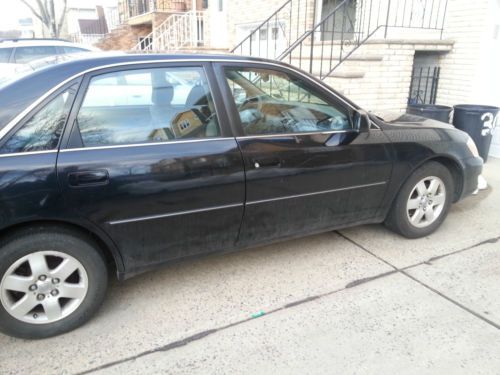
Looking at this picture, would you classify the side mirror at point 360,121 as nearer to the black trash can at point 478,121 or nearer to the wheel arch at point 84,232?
the wheel arch at point 84,232

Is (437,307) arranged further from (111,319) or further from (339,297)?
(111,319)

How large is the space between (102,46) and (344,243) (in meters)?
18.1

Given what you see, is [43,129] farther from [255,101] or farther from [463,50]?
[463,50]

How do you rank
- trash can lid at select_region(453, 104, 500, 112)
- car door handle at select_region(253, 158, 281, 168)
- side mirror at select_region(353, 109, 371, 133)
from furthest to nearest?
trash can lid at select_region(453, 104, 500, 112) < side mirror at select_region(353, 109, 371, 133) < car door handle at select_region(253, 158, 281, 168)

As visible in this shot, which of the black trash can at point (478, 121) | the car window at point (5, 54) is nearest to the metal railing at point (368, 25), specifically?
the black trash can at point (478, 121)

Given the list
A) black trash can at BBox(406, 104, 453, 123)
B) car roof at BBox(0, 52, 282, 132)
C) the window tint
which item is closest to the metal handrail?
black trash can at BBox(406, 104, 453, 123)

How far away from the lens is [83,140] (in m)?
2.53

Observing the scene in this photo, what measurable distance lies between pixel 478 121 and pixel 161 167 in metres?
5.16

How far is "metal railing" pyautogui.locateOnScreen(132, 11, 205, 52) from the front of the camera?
15008 mm

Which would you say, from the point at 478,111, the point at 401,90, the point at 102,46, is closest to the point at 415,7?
the point at 401,90

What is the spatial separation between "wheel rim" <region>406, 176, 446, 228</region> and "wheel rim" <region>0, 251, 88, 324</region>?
2.72 meters

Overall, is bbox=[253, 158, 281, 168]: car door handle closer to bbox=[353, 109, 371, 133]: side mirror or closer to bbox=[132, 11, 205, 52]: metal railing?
bbox=[353, 109, 371, 133]: side mirror

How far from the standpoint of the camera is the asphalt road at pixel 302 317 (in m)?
2.48

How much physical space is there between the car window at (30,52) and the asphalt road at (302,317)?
6.68m
